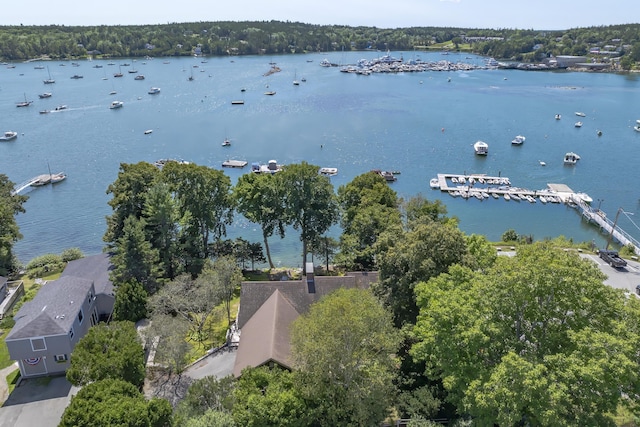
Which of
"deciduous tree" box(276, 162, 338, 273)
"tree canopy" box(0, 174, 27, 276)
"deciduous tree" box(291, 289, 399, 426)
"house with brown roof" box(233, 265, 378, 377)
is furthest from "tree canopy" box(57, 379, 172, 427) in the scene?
"tree canopy" box(0, 174, 27, 276)

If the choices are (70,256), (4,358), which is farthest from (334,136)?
(4,358)

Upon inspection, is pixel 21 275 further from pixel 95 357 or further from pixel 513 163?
pixel 513 163

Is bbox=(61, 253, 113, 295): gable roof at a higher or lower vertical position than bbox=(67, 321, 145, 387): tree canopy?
lower

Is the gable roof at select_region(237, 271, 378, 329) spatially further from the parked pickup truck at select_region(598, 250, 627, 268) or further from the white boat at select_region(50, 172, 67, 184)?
the white boat at select_region(50, 172, 67, 184)

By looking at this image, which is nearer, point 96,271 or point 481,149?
point 96,271

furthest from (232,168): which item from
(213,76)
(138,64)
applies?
(138,64)

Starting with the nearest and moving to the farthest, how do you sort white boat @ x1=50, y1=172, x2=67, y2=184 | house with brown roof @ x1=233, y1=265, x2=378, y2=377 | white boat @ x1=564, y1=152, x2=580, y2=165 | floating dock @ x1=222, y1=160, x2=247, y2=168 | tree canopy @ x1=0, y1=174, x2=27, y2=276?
house with brown roof @ x1=233, y1=265, x2=378, y2=377 < tree canopy @ x1=0, y1=174, x2=27, y2=276 < white boat @ x1=50, y1=172, x2=67, y2=184 < floating dock @ x1=222, y1=160, x2=247, y2=168 < white boat @ x1=564, y1=152, x2=580, y2=165

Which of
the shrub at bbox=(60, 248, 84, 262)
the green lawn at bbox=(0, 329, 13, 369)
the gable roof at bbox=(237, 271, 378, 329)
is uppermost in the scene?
the gable roof at bbox=(237, 271, 378, 329)

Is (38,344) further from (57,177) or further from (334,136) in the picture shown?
(334,136)
